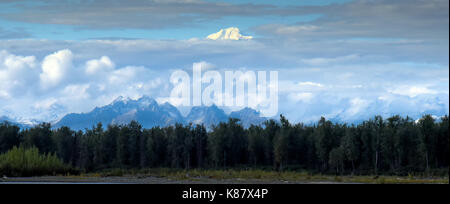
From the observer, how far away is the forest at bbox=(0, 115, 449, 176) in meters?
93.8

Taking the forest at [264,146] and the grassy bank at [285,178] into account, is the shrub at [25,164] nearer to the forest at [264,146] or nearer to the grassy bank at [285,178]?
the grassy bank at [285,178]

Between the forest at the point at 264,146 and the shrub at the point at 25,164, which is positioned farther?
the forest at the point at 264,146

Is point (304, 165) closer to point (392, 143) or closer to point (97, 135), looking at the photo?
point (392, 143)

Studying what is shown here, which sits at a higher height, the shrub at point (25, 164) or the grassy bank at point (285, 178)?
the shrub at point (25, 164)

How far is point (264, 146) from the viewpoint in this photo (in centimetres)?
10862

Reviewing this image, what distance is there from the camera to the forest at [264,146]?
308 feet

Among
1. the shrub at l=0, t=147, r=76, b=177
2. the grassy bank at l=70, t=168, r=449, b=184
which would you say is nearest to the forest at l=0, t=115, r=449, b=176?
the grassy bank at l=70, t=168, r=449, b=184

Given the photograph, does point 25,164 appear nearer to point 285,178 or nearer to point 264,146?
point 285,178

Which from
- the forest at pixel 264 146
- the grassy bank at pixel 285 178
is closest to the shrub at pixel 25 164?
the grassy bank at pixel 285 178

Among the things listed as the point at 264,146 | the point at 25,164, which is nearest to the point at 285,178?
the point at 25,164

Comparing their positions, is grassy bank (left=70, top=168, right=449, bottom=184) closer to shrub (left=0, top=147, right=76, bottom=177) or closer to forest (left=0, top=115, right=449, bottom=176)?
shrub (left=0, top=147, right=76, bottom=177)

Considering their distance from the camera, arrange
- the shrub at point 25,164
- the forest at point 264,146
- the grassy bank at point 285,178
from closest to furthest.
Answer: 1. the grassy bank at point 285,178
2. the shrub at point 25,164
3. the forest at point 264,146
